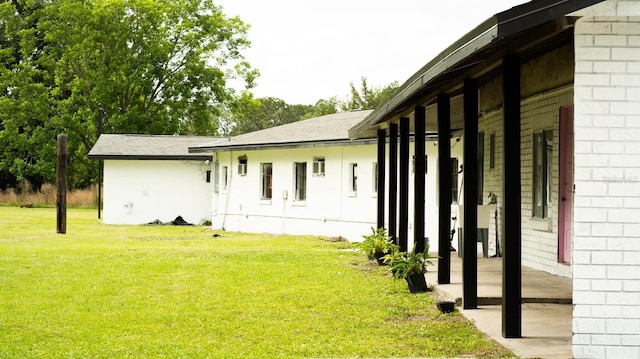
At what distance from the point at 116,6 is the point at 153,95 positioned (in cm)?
495

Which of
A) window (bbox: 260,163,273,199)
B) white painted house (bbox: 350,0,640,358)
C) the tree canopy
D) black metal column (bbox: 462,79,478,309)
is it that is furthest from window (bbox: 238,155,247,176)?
the tree canopy

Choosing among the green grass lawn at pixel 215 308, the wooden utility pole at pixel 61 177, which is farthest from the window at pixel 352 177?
the wooden utility pole at pixel 61 177

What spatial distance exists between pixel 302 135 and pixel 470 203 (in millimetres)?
16943

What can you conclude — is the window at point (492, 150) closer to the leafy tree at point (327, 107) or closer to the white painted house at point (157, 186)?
the white painted house at point (157, 186)

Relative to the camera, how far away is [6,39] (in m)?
51.2

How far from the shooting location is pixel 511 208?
7.85m

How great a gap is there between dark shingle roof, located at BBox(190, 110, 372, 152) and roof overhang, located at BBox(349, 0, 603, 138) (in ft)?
44.9

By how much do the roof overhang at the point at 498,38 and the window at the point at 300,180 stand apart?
52.1 feet

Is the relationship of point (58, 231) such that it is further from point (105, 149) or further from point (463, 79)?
point (463, 79)

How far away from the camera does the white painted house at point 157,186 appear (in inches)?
1302

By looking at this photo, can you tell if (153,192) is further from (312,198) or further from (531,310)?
(531,310)

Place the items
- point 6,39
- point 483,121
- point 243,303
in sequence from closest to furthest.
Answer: point 243,303, point 483,121, point 6,39

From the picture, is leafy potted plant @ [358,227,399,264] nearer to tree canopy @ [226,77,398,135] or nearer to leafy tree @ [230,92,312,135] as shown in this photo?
tree canopy @ [226,77,398,135]

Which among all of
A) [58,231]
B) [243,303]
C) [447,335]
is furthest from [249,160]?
[447,335]
